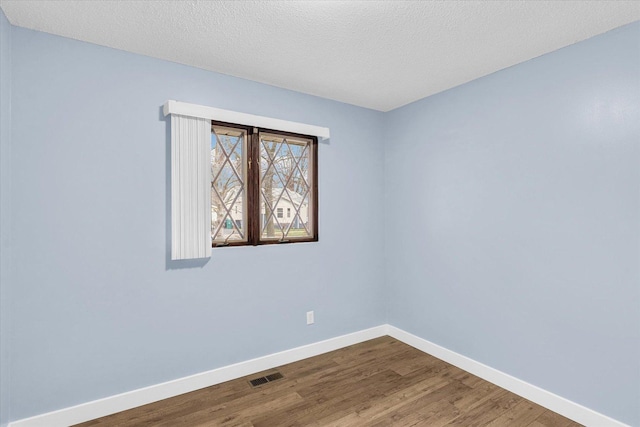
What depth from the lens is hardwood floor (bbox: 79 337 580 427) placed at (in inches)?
81.7

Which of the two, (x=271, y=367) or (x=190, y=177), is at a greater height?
(x=190, y=177)

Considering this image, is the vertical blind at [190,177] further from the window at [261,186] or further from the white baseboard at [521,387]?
the white baseboard at [521,387]

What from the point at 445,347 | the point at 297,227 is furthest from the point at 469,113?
the point at 445,347

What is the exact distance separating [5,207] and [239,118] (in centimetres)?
156

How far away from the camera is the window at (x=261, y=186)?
2.62 metres

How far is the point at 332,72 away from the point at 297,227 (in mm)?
1408

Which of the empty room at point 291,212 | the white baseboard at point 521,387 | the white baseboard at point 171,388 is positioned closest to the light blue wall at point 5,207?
the empty room at point 291,212

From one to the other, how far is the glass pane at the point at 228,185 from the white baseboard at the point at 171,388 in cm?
107

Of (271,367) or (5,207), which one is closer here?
(5,207)

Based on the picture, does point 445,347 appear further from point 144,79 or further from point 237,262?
point 144,79

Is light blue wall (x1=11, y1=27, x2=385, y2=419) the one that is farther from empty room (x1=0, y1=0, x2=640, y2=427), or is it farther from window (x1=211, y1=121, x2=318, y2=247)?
window (x1=211, y1=121, x2=318, y2=247)

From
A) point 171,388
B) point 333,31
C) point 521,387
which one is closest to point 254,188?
point 333,31

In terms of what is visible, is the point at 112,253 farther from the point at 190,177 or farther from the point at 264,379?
the point at 264,379

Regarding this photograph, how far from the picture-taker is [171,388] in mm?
2336
